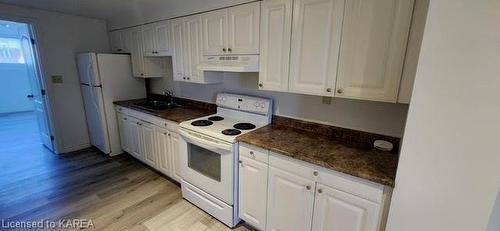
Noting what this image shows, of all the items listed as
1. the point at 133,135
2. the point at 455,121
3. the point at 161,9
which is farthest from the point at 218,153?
the point at 161,9

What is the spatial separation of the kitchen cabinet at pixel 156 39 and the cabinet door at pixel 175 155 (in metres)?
1.13

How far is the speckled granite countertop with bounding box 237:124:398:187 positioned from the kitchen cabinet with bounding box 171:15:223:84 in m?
0.93

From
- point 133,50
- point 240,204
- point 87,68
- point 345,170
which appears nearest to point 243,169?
point 240,204

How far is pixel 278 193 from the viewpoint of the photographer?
1.72 meters

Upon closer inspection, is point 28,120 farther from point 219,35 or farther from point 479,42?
point 479,42

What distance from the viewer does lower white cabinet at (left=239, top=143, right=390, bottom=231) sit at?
132 centimetres

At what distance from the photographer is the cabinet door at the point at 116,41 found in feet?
11.8

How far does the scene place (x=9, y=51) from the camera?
19.8 feet

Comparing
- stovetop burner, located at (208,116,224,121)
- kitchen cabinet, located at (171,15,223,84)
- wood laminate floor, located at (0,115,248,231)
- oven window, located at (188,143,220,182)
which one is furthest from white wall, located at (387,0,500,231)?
kitchen cabinet, located at (171,15,223,84)

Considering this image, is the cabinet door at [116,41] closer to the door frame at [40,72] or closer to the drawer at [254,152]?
the door frame at [40,72]

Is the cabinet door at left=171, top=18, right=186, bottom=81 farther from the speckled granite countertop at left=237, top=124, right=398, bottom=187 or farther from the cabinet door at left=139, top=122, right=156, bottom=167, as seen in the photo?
the speckled granite countertop at left=237, top=124, right=398, bottom=187

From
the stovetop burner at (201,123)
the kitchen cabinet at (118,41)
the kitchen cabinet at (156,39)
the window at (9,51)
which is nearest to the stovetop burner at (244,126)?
the stovetop burner at (201,123)

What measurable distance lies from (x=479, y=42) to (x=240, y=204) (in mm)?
1875

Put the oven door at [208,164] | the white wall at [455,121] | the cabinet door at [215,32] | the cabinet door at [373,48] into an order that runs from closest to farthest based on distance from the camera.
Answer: the white wall at [455,121] → the cabinet door at [373,48] → the oven door at [208,164] → the cabinet door at [215,32]
